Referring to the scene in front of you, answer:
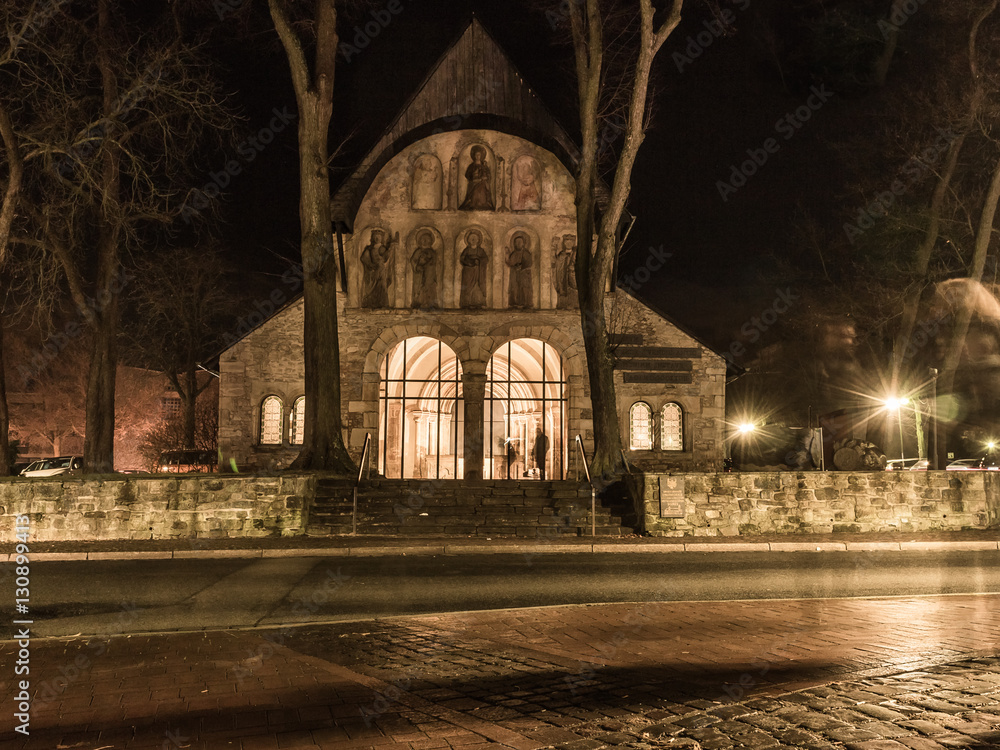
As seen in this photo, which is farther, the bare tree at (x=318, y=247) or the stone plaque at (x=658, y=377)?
the stone plaque at (x=658, y=377)

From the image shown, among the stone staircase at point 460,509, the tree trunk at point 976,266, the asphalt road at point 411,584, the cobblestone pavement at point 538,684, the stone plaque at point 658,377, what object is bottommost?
the asphalt road at point 411,584

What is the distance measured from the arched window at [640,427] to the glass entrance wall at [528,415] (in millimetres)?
2026

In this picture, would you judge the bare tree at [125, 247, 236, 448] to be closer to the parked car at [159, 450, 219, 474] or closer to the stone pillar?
the parked car at [159, 450, 219, 474]

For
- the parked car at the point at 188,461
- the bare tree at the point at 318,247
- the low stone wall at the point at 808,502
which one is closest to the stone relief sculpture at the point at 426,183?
the bare tree at the point at 318,247

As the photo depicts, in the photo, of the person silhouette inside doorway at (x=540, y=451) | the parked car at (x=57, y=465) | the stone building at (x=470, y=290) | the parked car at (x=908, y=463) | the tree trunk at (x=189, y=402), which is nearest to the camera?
the stone building at (x=470, y=290)

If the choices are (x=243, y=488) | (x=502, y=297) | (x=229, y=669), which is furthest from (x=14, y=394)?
(x=229, y=669)

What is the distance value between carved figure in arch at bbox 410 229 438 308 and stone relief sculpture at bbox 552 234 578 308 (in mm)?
3537

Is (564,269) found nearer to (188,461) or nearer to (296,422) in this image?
(296,422)

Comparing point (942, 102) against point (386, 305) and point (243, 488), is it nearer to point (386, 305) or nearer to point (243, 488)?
point (386, 305)

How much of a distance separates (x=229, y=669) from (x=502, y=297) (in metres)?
20.9

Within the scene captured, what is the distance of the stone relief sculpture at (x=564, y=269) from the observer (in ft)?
86.8

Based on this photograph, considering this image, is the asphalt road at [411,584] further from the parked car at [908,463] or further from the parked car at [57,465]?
the parked car at [57,465]

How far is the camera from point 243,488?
645 inches

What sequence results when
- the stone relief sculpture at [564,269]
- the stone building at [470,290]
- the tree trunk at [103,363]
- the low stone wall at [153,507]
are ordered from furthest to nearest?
the stone relief sculpture at [564,269]
the stone building at [470,290]
the tree trunk at [103,363]
the low stone wall at [153,507]
